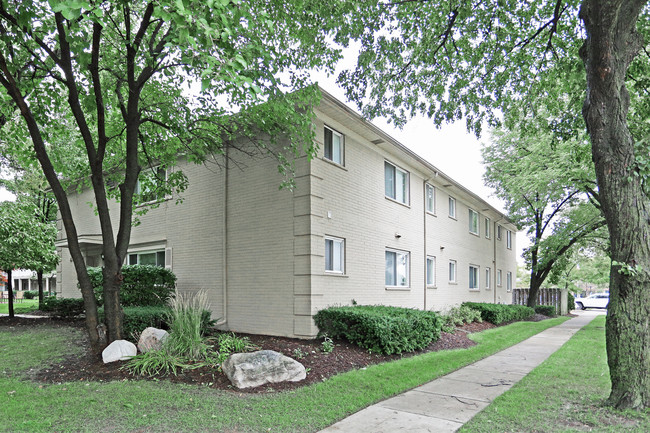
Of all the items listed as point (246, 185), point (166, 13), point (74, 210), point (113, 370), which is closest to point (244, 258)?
point (246, 185)

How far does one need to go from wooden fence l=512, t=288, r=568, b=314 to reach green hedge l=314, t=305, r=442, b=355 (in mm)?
21418

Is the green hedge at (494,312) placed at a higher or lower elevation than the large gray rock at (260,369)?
lower

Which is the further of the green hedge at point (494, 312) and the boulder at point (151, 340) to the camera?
the green hedge at point (494, 312)

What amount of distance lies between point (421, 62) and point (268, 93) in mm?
3798

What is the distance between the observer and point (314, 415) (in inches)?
216

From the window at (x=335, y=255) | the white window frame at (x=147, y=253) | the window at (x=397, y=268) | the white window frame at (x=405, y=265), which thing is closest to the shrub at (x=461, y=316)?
the white window frame at (x=405, y=265)

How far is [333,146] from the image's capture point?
11.7m

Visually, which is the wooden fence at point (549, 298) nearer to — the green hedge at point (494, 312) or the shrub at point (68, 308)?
the green hedge at point (494, 312)

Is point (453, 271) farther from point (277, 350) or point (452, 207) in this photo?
point (277, 350)

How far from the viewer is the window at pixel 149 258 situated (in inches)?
558

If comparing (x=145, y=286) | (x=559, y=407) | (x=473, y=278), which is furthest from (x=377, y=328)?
(x=473, y=278)

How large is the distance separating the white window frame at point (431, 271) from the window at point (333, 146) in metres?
6.65

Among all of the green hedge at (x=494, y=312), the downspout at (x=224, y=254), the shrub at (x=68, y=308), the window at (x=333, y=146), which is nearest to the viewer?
the window at (x=333, y=146)

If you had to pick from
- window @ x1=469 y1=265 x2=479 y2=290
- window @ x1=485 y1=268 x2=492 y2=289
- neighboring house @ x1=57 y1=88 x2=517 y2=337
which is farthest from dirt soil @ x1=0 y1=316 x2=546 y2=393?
window @ x1=485 y1=268 x2=492 y2=289
